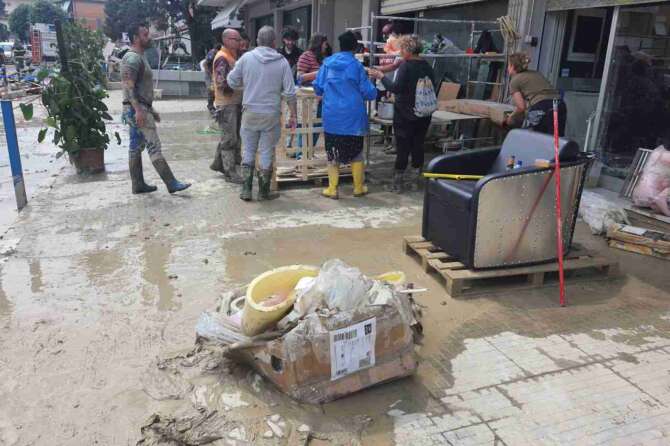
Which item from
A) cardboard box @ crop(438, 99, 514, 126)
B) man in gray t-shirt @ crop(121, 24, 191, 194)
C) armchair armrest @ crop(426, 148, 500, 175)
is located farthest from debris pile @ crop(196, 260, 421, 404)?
cardboard box @ crop(438, 99, 514, 126)

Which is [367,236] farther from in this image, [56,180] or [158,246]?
[56,180]

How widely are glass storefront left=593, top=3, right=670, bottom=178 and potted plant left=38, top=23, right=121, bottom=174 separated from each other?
241 inches

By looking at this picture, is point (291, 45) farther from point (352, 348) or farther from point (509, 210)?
point (352, 348)

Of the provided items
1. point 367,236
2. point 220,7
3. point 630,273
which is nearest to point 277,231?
point 367,236

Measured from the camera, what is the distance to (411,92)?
233 inches

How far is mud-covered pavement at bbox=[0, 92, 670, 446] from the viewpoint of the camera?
2.41m

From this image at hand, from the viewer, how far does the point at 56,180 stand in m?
6.72

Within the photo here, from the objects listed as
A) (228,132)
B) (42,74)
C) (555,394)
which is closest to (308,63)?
(228,132)

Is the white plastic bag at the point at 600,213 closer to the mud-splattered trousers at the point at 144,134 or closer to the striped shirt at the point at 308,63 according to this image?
the striped shirt at the point at 308,63

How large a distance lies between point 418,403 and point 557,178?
6.52 ft

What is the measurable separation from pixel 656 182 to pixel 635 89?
4.68 feet

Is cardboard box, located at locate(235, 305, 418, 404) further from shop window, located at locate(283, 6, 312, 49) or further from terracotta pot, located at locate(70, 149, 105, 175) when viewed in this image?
shop window, located at locate(283, 6, 312, 49)

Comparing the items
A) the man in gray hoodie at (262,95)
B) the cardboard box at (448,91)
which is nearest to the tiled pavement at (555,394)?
the man in gray hoodie at (262,95)

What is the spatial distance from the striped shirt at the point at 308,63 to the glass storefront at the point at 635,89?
12.1 feet
